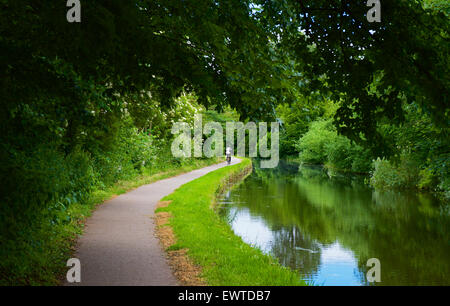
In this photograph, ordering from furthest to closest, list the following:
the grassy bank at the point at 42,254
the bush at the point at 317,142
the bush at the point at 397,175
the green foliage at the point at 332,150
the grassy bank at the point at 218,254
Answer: the bush at the point at 317,142
the green foliage at the point at 332,150
the bush at the point at 397,175
the grassy bank at the point at 218,254
the grassy bank at the point at 42,254

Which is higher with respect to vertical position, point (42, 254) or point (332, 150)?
point (332, 150)

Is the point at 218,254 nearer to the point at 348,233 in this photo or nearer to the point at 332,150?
the point at 348,233

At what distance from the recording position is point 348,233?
44.0 feet

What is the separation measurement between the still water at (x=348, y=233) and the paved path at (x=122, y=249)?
118 inches

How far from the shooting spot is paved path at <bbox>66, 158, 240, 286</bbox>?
5.99 meters

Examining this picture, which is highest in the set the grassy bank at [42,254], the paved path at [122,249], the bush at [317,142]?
the bush at [317,142]

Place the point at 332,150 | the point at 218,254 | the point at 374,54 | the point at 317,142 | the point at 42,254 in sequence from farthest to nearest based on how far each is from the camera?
the point at 317,142 → the point at 332,150 → the point at 218,254 → the point at 42,254 → the point at 374,54

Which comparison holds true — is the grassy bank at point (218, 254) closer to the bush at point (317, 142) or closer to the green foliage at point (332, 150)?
the green foliage at point (332, 150)

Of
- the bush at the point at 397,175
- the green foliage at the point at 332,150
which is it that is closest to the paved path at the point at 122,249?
the green foliage at the point at 332,150

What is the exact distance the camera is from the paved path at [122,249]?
5.99 meters

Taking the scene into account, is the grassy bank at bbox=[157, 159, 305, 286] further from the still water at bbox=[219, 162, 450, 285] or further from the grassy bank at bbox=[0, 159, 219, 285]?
the grassy bank at bbox=[0, 159, 219, 285]

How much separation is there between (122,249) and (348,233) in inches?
322

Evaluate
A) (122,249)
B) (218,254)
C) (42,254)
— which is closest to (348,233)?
(218,254)

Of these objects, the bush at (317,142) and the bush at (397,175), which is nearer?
the bush at (397,175)
